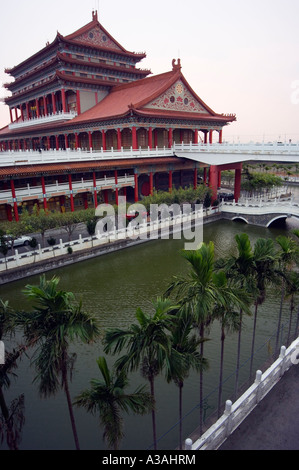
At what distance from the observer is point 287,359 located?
10.1m

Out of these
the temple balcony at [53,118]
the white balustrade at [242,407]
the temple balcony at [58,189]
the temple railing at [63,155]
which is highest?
the temple balcony at [53,118]

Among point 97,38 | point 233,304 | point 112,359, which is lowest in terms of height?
point 112,359

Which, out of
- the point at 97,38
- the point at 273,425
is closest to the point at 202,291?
the point at 273,425

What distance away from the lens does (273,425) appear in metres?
8.12

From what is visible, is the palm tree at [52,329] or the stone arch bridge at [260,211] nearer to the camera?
the palm tree at [52,329]

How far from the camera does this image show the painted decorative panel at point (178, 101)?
107ft

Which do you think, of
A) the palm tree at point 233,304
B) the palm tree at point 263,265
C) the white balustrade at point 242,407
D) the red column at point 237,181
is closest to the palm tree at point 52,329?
the palm tree at point 233,304

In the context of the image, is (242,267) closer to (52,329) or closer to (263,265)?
(263,265)

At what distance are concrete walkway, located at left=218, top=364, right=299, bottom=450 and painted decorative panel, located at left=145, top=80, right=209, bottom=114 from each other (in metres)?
28.4

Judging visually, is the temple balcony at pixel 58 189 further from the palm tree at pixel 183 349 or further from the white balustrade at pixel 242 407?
the white balustrade at pixel 242 407

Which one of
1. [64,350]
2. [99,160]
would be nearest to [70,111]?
[99,160]

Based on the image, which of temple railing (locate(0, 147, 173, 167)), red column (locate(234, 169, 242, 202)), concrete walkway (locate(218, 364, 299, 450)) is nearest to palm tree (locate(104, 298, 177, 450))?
concrete walkway (locate(218, 364, 299, 450))

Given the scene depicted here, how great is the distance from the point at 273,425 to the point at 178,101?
32.6m

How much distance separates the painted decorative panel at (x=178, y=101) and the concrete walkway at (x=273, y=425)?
2839 centimetres
